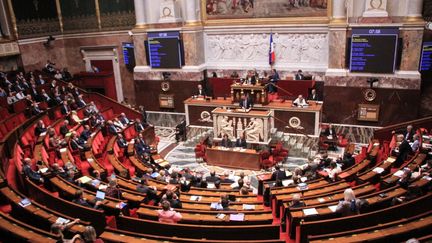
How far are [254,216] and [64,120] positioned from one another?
889 cm

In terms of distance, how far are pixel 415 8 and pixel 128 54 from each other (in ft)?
40.8

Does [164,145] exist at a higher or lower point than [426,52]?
lower

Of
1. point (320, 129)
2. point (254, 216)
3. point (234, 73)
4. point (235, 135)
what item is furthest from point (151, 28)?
point (254, 216)

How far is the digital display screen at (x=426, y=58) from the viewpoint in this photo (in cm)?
1261

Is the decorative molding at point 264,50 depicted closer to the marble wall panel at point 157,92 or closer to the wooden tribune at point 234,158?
the marble wall panel at point 157,92

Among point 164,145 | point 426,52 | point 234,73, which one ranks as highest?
point 426,52

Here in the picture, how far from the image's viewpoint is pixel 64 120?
13.0 meters

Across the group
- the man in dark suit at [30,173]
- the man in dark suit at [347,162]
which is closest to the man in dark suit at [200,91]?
the man in dark suit at [347,162]

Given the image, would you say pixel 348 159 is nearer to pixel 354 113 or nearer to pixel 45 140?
pixel 354 113

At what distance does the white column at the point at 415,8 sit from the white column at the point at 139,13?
11.1 meters

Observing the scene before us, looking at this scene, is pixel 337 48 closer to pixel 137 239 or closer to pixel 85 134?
pixel 85 134

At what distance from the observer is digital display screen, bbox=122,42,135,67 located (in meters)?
17.6

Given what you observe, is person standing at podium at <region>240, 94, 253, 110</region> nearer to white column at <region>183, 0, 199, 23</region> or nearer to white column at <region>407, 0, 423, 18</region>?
white column at <region>183, 0, 199, 23</region>

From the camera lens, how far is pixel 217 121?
1326 cm
